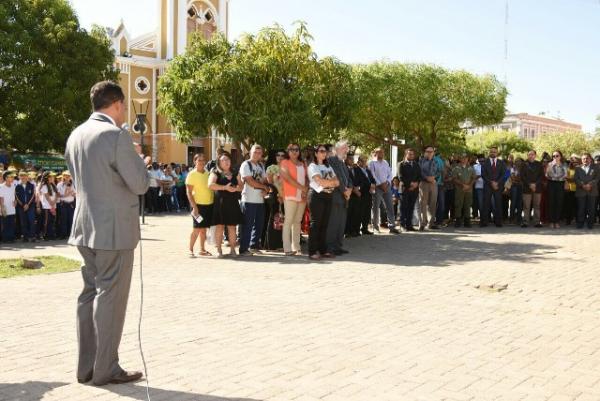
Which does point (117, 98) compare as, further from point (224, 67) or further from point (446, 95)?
point (446, 95)

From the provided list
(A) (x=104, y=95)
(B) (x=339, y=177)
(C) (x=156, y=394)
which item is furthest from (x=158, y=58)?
(C) (x=156, y=394)

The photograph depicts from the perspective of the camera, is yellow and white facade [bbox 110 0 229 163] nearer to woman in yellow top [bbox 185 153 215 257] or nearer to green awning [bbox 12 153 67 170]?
green awning [bbox 12 153 67 170]

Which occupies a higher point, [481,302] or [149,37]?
[149,37]

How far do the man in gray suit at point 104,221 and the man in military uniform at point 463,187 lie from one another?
14163mm

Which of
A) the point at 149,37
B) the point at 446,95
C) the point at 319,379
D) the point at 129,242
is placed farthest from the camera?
the point at 149,37

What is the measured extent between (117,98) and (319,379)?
260 cm

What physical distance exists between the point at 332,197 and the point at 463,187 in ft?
22.6

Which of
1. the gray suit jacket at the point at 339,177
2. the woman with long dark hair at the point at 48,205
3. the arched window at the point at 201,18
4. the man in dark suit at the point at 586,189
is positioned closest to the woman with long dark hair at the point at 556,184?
the man in dark suit at the point at 586,189

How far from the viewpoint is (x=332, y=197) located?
1186 cm

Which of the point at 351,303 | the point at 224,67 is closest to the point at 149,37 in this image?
the point at 224,67

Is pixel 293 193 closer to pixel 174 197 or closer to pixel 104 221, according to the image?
Answer: pixel 104 221

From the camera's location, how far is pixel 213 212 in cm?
Answer: 1155

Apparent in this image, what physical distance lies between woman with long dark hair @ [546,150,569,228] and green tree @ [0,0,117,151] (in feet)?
82.0

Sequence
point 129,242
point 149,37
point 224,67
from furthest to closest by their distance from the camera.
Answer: point 149,37, point 224,67, point 129,242
